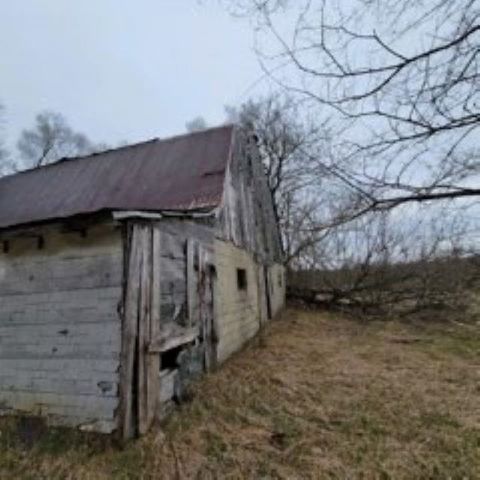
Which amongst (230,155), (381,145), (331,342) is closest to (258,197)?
(230,155)

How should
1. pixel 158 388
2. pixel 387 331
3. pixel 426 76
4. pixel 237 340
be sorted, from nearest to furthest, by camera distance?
pixel 426 76 → pixel 158 388 → pixel 237 340 → pixel 387 331

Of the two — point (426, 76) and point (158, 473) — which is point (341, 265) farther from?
point (426, 76)

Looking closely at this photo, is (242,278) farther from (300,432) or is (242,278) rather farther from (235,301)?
(300,432)

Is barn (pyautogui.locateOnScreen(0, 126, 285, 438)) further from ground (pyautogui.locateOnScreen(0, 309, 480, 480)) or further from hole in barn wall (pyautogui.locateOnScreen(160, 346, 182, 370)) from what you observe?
ground (pyautogui.locateOnScreen(0, 309, 480, 480))

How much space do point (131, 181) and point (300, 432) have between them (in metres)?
7.54

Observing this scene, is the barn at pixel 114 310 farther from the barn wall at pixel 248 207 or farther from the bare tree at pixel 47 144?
the bare tree at pixel 47 144

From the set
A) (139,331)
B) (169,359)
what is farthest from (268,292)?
(139,331)

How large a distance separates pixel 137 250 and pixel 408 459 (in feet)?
12.3

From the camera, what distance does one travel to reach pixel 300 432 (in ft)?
19.6

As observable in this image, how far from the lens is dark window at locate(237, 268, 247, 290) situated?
11.5 metres

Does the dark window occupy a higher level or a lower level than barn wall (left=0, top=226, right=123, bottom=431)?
higher

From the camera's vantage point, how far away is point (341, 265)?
65.0 ft

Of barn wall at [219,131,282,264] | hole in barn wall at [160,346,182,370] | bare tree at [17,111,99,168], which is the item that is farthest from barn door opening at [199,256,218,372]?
bare tree at [17,111,99,168]

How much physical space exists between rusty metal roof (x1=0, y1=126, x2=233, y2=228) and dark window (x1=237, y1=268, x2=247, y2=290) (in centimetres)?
233
